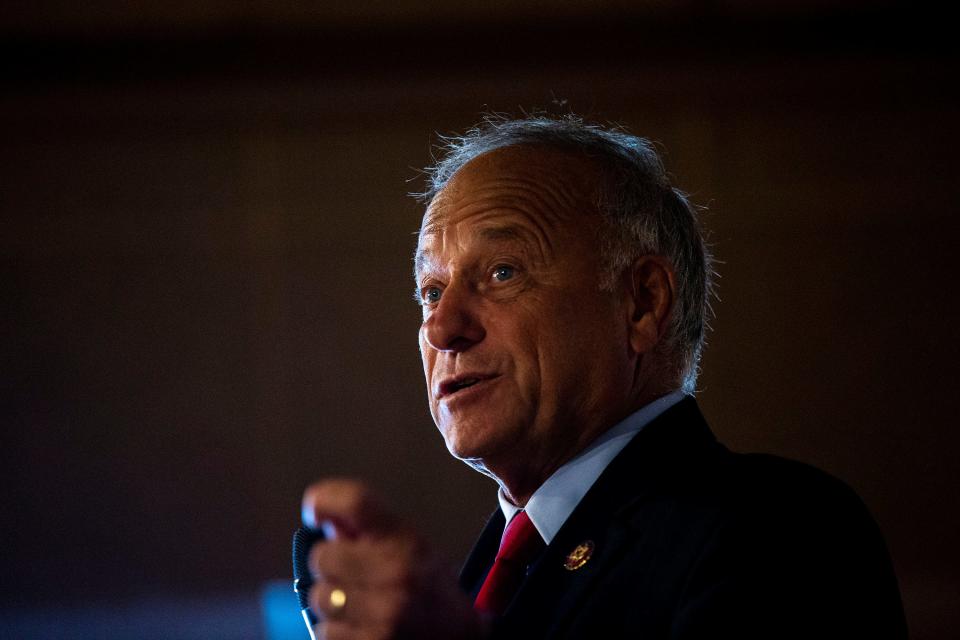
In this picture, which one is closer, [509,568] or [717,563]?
[717,563]

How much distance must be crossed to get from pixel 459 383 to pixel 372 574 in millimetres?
748

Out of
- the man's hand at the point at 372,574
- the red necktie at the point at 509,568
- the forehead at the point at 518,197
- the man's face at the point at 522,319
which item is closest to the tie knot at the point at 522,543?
the red necktie at the point at 509,568

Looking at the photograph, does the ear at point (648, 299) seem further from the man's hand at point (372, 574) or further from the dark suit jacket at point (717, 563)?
the man's hand at point (372, 574)

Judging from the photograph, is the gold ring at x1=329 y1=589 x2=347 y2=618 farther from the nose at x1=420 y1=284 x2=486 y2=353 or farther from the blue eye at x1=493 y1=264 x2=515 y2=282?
the blue eye at x1=493 y1=264 x2=515 y2=282

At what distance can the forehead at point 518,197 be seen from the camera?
1642mm

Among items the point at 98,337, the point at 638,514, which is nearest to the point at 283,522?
the point at 98,337

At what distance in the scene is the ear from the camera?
164 cm

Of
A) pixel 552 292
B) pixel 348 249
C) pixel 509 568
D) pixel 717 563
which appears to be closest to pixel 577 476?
pixel 509 568

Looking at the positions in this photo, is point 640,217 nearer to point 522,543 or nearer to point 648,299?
point 648,299

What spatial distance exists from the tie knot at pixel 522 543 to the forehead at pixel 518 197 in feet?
A: 1.55

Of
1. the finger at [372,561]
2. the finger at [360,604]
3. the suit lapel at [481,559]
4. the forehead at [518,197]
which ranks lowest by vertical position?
the suit lapel at [481,559]

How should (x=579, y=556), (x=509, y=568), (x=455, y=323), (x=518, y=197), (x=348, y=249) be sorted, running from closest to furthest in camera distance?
(x=579, y=556)
(x=509, y=568)
(x=455, y=323)
(x=518, y=197)
(x=348, y=249)

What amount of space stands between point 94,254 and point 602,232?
2960 mm

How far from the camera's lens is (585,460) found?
151 centimetres
